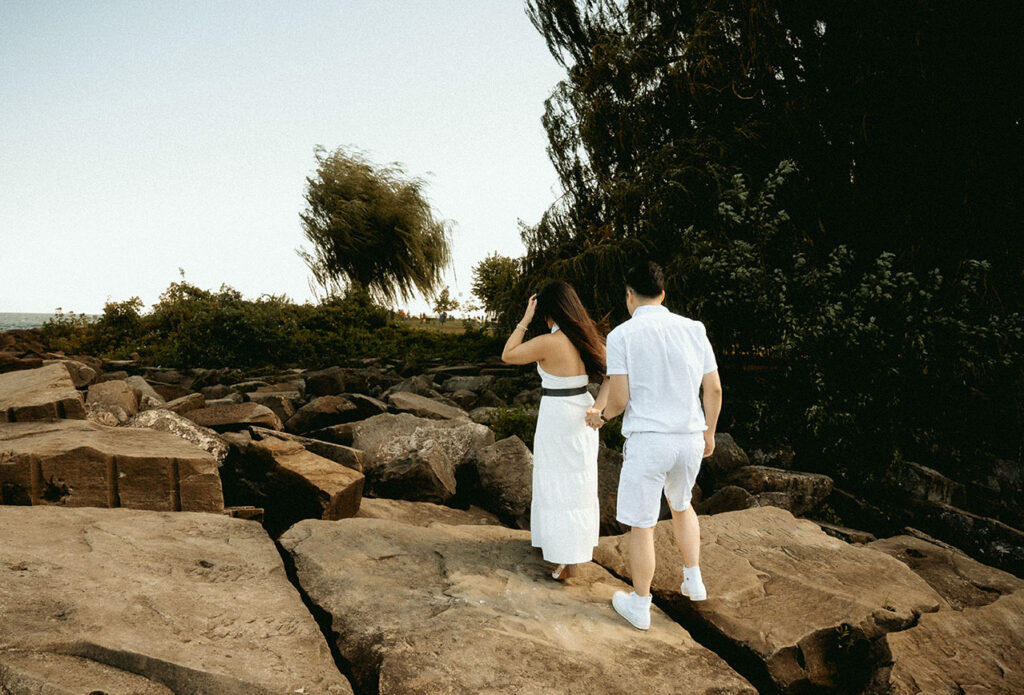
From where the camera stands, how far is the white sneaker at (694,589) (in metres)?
3.82

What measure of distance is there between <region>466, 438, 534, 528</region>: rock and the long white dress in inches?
78.4

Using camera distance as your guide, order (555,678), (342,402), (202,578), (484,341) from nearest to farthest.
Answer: (555,678), (202,578), (342,402), (484,341)

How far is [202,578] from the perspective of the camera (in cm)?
349

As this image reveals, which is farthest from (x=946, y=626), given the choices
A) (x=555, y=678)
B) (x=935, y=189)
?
(x=935, y=189)

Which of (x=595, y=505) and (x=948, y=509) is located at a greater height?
(x=595, y=505)

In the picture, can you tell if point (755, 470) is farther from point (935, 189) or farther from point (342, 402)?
point (935, 189)

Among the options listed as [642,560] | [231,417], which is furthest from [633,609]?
[231,417]

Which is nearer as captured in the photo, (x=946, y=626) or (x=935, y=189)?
(x=946, y=626)

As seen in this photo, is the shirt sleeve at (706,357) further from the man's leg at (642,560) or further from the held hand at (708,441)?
the man's leg at (642,560)

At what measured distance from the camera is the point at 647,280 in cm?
380

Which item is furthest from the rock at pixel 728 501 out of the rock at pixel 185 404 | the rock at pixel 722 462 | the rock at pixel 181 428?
the rock at pixel 185 404

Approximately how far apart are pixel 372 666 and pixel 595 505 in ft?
5.90

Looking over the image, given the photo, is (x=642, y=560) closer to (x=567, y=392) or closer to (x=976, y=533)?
(x=567, y=392)

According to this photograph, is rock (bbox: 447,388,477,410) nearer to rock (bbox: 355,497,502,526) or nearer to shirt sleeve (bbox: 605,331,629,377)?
rock (bbox: 355,497,502,526)
